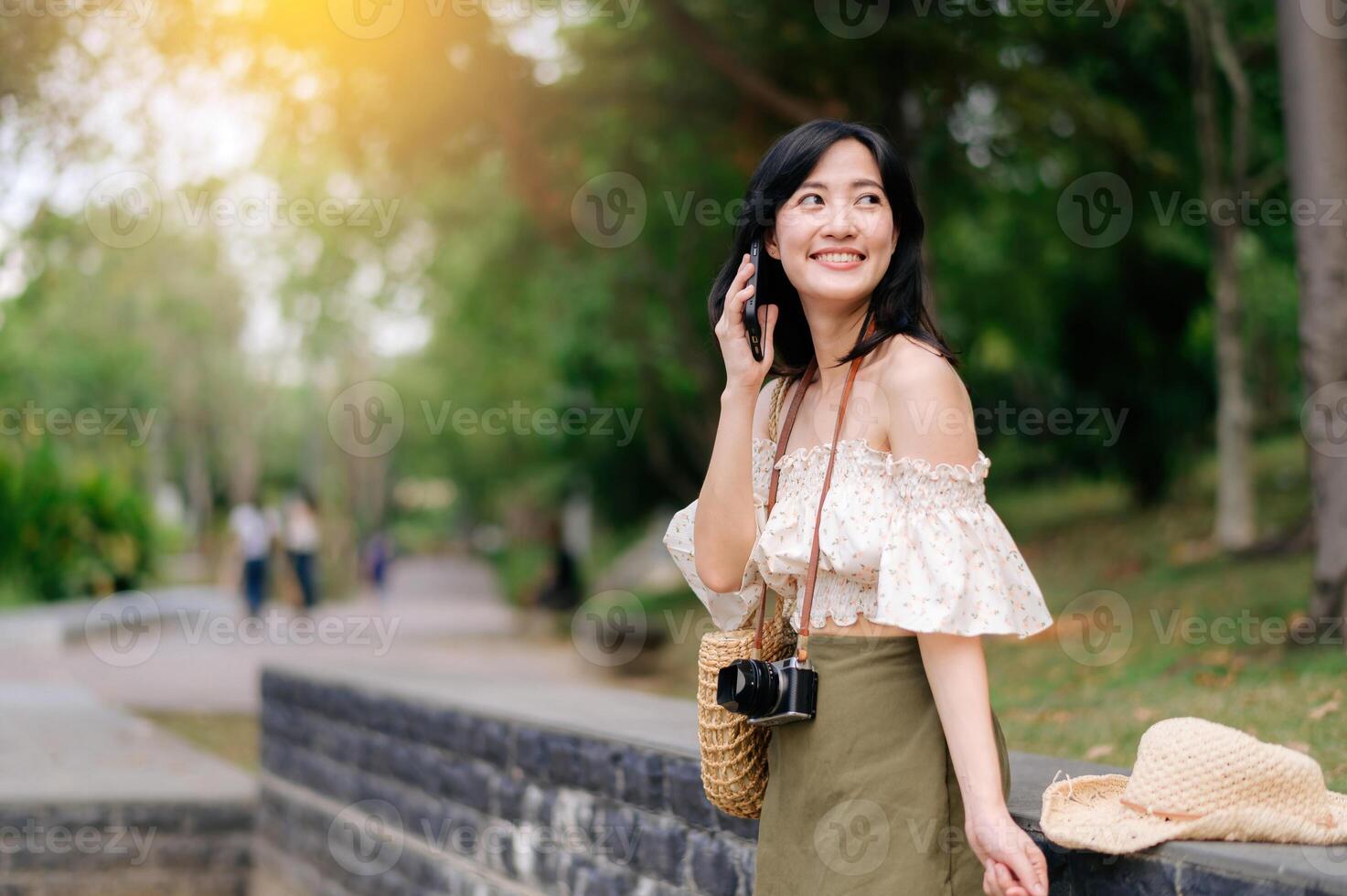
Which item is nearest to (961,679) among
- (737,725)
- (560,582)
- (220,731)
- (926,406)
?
(926,406)

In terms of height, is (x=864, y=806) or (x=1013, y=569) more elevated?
(x=1013, y=569)

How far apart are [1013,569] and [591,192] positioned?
11916 mm

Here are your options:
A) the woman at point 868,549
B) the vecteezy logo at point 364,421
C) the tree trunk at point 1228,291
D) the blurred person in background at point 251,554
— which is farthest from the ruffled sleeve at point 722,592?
the vecteezy logo at point 364,421

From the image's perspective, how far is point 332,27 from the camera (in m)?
10.6

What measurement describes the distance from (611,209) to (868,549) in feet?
41.4

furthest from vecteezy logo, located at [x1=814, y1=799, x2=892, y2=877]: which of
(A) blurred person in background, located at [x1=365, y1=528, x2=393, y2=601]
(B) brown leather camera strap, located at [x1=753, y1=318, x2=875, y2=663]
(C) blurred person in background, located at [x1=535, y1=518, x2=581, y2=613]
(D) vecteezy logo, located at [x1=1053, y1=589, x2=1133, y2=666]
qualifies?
(A) blurred person in background, located at [x1=365, y1=528, x2=393, y2=601]

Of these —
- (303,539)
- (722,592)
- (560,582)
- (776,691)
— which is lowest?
(560,582)

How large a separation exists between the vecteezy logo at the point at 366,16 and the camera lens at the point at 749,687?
8.64 metres

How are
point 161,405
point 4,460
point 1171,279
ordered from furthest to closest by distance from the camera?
point 161,405, point 4,460, point 1171,279

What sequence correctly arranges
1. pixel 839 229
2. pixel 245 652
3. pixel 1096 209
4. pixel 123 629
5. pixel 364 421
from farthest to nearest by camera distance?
pixel 364 421 < pixel 123 629 < pixel 245 652 < pixel 1096 209 < pixel 839 229

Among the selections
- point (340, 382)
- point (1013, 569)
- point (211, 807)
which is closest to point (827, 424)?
point (1013, 569)

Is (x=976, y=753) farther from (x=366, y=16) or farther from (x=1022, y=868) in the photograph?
(x=366, y=16)

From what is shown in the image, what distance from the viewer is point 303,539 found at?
65.2 feet

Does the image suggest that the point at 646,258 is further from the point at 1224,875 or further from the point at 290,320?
the point at 1224,875
